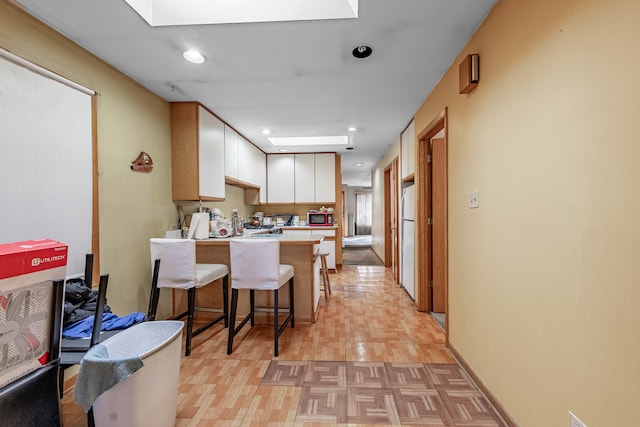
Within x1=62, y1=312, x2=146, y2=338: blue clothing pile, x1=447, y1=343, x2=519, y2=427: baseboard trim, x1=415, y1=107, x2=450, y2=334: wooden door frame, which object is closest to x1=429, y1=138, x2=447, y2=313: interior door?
x1=415, y1=107, x2=450, y2=334: wooden door frame

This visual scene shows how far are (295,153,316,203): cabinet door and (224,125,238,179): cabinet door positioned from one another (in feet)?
5.19

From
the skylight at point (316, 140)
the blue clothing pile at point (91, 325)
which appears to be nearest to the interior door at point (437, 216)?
the skylight at point (316, 140)

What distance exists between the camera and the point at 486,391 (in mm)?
1752

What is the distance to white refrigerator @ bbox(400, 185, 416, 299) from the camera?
3.50 meters

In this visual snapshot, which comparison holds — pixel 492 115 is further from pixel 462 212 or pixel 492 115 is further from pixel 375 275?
pixel 375 275

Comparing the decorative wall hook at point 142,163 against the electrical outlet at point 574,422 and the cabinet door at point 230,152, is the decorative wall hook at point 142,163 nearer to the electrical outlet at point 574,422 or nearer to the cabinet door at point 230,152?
the cabinet door at point 230,152

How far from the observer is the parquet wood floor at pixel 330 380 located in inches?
63.4

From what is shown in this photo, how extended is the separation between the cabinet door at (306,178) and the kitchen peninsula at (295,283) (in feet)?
7.99

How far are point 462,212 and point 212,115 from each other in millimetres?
2869

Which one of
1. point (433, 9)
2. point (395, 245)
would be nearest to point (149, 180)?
point (433, 9)

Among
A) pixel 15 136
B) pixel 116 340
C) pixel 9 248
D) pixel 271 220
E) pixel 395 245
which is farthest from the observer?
pixel 271 220

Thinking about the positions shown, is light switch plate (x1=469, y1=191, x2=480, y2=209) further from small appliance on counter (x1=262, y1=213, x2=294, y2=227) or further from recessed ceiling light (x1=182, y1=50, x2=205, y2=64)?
small appliance on counter (x1=262, y1=213, x2=294, y2=227)

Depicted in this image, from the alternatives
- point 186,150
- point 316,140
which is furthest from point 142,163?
point 316,140

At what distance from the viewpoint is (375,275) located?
5117 mm
